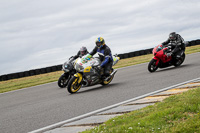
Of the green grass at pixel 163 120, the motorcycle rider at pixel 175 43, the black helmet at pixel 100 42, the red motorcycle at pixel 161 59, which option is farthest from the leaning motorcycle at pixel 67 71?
the green grass at pixel 163 120

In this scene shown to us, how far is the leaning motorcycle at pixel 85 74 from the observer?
1057 centimetres

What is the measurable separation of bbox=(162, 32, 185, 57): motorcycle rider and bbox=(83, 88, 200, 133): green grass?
9424 mm

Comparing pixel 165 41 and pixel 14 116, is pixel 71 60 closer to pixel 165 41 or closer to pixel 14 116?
pixel 165 41

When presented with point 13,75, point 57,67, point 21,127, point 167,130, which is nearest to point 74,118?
point 21,127

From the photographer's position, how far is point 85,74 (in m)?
10.7

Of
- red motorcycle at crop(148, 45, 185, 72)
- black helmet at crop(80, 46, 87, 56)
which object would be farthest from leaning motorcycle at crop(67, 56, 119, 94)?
red motorcycle at crop(148, 45, 185, 72)

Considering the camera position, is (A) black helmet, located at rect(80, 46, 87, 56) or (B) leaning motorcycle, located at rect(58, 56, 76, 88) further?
(B) leaning motorcycle, located at rect(58, 56, 76, 88)

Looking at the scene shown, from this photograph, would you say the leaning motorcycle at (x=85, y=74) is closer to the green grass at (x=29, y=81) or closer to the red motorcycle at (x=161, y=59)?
the red motorcycle at (x=161, y=59)

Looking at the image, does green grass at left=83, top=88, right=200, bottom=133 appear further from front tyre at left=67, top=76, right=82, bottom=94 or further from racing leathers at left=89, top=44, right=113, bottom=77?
racing leathers at left=89, top=44, right=113, bottom=77

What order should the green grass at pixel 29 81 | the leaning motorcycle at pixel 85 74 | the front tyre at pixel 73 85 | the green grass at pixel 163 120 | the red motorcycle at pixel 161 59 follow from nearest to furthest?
the green grass at pixel 163 120, the front tyre at pixel 73 85, the leaning motorcycle at pixel 85 74, the red motorcycle at pixel 161 59, the green grass at pixel 29 81

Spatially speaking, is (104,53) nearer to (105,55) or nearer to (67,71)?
(105,55)

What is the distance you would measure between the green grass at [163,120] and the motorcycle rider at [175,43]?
942cm

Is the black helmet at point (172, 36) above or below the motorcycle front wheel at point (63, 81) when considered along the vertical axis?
above

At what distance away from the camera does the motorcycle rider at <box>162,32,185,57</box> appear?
14594 millimetres
